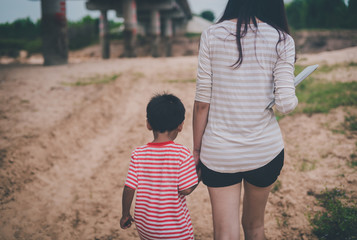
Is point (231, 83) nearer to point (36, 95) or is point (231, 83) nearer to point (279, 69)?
point (279, 69)

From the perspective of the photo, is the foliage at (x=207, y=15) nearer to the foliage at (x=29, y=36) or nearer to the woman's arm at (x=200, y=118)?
the foliage at (x=29, y=36)

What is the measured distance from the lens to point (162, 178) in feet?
5.16

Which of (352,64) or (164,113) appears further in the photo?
(352,64)

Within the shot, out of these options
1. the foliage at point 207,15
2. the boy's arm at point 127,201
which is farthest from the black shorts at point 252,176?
the foliage at point 207,15

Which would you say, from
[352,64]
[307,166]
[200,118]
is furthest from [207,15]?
[200,118]

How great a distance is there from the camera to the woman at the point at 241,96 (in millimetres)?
1437

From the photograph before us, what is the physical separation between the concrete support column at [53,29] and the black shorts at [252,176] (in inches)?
313

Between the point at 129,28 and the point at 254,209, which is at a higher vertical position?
the point at 129,28

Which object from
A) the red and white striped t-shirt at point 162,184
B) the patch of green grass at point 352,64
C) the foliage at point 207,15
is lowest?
the red and white striped t-shirt at point 162,184

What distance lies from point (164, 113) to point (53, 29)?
310 inches

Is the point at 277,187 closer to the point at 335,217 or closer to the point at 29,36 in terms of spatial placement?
the point at 335,217

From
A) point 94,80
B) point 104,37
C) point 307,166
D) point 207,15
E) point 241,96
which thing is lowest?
point 307,166

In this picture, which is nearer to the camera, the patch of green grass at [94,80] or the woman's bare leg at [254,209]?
the woman's bare leg at [254,209]

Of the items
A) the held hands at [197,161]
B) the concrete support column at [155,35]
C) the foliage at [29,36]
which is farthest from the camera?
the foliage at [29,36]
